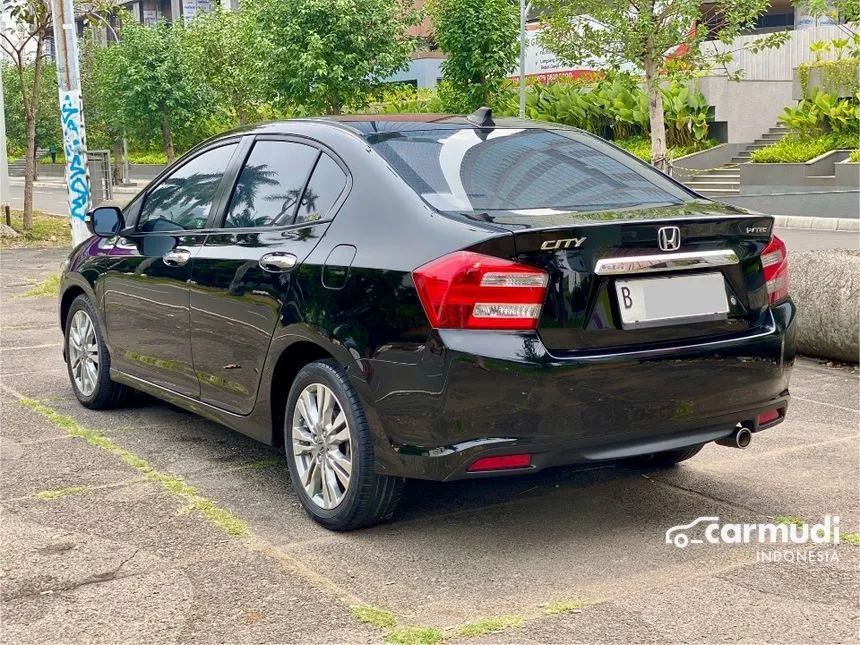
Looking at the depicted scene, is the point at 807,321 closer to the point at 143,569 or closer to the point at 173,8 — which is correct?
the point at 143,569

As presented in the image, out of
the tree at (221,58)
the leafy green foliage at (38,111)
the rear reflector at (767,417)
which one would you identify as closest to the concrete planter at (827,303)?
the rear reflector at (767,417)

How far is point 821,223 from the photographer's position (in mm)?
21641

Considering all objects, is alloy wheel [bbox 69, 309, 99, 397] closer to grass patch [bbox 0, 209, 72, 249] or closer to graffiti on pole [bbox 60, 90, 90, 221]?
graffiti on pole [bbox 60, 90, 90, 221]

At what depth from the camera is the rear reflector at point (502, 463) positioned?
3932mm

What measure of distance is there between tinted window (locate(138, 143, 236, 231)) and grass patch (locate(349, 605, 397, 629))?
7.81ft

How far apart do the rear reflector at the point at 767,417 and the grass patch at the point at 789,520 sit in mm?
402

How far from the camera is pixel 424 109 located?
41.0m

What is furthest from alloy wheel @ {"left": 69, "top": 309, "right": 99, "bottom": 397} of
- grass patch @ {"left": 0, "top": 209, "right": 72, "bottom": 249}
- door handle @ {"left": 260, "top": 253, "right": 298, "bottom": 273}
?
grass patch @ {"left": 0, "top": 209, "right": 72, "bottom": 249}

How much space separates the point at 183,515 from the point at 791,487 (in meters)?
2.59

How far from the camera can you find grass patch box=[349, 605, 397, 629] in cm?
356

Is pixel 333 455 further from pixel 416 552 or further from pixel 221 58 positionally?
pixel 221 58

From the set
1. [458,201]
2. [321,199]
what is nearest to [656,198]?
[458,201]

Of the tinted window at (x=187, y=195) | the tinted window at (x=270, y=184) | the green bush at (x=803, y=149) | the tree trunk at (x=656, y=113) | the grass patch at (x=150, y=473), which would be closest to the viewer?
the grass patch at (x=150, y=473)

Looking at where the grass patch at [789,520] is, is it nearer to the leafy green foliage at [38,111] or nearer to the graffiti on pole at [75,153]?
the graffiti on pole at [75,153]
